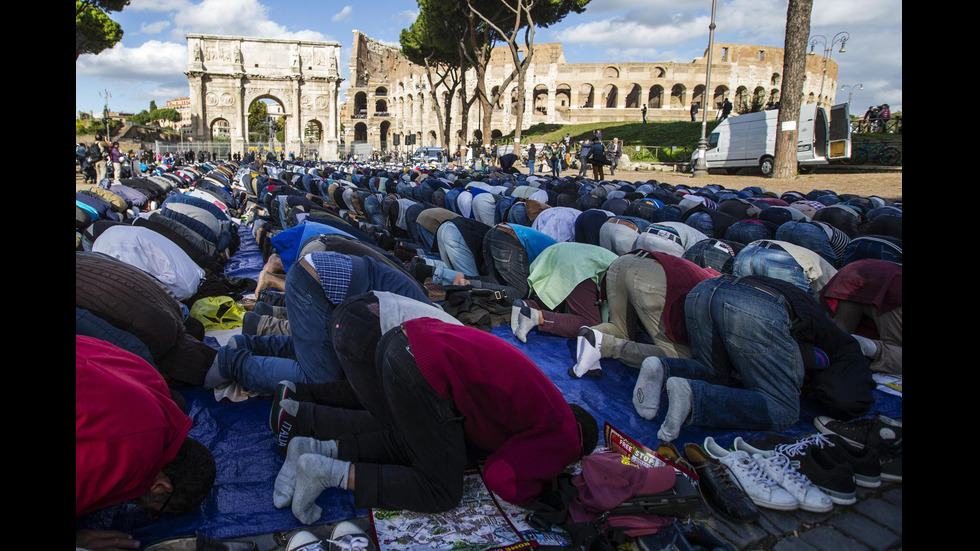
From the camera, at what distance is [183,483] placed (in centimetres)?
236

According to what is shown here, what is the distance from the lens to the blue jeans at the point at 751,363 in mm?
3027

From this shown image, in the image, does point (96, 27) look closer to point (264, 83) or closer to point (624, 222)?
point (264, 83)

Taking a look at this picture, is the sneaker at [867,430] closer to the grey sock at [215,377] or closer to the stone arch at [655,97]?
the grey sock at [215,377]

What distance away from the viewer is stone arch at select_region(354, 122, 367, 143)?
202ft

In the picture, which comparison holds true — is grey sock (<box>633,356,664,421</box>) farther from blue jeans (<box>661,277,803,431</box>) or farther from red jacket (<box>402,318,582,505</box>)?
red jacket (<box>402,318,582,505</box>)

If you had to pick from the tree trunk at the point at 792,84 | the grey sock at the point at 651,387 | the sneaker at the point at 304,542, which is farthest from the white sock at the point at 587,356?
the tree trunk at the point at 792,84

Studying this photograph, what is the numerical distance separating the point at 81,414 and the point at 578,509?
1.89 meters

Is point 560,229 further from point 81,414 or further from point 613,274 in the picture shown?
point 81,414

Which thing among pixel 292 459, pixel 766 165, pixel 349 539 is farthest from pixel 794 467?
pixel 766 165

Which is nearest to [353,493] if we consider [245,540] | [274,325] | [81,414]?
[245,540]

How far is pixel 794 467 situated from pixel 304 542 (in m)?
2.25

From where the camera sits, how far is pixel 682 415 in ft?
9.87

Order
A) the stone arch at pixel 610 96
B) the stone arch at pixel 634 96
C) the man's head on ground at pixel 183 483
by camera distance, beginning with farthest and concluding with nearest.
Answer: the stone arch at pixel 610 96 → the stone arch at pixel 634 96 → the man's head on ground at pixel 183 483

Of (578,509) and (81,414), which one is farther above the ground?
(81,414)
